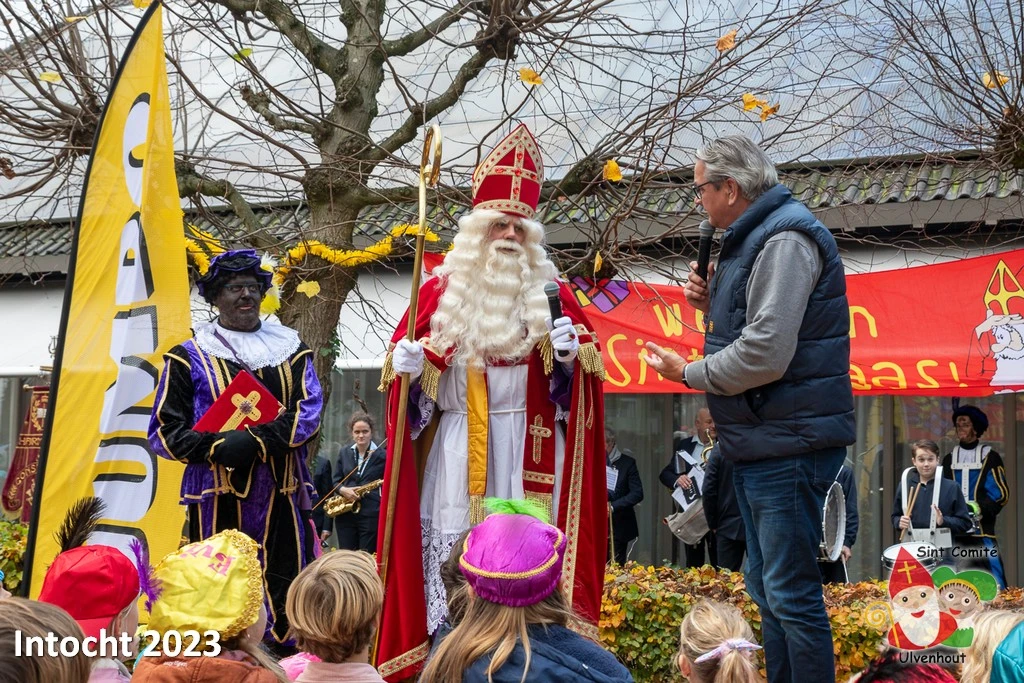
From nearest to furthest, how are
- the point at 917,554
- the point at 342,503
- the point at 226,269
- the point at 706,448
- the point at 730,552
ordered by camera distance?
the point at 917,554 → the point at 226,269 → the point at 342,503 → the point at 730,552 → the point at 706,448

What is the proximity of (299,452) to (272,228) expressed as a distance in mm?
2458

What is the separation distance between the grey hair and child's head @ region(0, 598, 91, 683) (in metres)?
2.75

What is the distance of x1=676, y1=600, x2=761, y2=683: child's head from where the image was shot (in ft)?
10.1

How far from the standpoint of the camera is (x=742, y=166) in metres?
4.24

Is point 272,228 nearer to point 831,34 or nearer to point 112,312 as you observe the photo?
point 112,312

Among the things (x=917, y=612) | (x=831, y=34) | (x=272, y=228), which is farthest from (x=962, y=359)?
(x=917, y=612)

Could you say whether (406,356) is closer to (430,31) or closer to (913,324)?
(430,31)

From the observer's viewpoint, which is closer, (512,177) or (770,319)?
(770,319)

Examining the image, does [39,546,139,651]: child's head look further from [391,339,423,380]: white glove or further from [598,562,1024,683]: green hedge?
[598,562,1024,683]: green hedge

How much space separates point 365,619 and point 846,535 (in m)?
6.17

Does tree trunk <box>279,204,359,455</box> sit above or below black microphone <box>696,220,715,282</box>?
above

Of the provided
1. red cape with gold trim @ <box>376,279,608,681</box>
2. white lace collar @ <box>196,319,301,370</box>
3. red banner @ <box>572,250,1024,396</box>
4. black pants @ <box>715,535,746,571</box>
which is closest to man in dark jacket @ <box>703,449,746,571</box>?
black pants @ <box>715,535,746,571</box>

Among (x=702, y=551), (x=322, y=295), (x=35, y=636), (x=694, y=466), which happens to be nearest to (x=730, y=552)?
(x=694, y=466)

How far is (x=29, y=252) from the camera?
13.7 m
